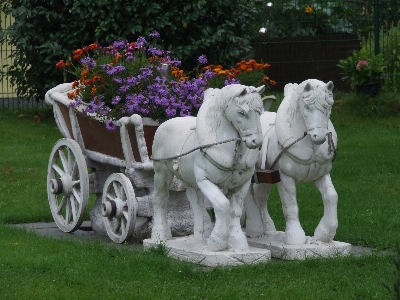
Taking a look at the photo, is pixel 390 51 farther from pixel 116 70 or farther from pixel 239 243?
pixel 239 243

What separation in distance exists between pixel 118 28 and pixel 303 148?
24.3 feet

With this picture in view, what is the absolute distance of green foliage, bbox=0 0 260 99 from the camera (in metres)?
14.1

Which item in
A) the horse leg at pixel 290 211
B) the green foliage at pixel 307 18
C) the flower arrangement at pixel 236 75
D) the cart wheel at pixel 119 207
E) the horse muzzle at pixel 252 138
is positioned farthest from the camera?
the green foliage at pixel 307 18

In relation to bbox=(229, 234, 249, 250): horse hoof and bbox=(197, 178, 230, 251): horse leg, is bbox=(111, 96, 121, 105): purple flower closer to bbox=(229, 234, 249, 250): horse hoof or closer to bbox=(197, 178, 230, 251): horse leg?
bbox=(197, 178, 230, 251): horse leg

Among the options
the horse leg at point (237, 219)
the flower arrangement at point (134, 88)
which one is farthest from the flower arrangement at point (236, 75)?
the horse leg at point (237, 219)

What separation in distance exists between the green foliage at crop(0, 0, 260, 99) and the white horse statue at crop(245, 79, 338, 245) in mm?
6799

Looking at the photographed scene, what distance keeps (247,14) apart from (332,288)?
9.30 metres

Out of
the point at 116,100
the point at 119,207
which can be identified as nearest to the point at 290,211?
the point at 119,207

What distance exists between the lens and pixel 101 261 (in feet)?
23.3

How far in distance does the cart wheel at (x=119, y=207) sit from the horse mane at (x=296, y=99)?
1307 millimetres

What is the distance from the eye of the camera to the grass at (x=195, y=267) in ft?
20.5

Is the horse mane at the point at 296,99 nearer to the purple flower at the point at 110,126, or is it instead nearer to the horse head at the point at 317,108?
the horse head at the point at 317,108

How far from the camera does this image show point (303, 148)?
7.16m

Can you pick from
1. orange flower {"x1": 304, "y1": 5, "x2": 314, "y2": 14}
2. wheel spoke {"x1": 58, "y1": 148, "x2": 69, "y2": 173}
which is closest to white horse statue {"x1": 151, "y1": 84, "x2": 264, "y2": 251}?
wheel spoke {"x1": 58, "y1": 148, "x2": 69, "y2": 173}
